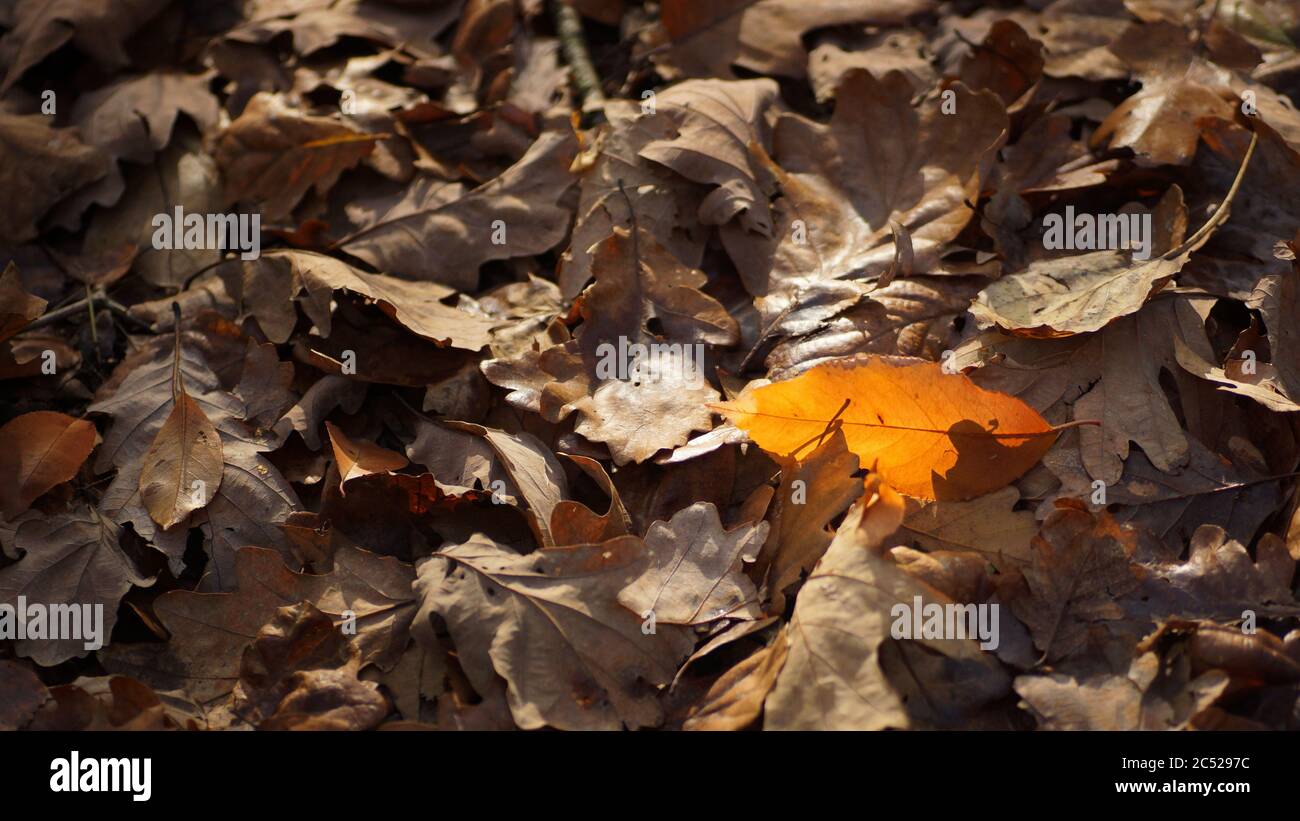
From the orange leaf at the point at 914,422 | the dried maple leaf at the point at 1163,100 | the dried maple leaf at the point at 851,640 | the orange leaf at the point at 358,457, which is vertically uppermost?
the dried maple leaf at the point at 1163,100

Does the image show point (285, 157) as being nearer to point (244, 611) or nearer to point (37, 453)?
point (37, 453)

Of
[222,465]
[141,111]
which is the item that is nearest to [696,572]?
Result: [222,465]

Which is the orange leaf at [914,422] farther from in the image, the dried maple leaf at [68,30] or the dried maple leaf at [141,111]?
the dried maple leaf at [68,30]

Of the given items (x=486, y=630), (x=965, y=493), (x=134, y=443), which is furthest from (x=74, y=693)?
(x=965, y=493)

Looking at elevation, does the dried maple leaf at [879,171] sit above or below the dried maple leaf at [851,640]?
above

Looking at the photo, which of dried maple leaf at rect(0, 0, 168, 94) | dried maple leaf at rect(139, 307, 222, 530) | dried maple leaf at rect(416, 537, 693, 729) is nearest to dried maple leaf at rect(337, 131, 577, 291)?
dried maple leaf at rect(139, 307, 222, 530)

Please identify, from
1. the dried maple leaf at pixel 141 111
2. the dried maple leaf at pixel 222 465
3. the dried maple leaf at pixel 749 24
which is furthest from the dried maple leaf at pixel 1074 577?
the dried maple leaf at pixel 141 111
